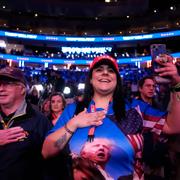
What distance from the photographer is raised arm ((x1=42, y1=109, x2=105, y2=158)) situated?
2040 mm

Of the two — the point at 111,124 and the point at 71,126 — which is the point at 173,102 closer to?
the point at 111,124

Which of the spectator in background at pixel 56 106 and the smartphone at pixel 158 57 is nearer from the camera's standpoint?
the smartphone at pixel 158 57

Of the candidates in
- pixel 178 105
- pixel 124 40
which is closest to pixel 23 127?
pixel 178 105

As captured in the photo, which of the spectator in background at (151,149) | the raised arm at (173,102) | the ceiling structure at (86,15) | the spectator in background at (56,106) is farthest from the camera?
the ceiling structure at (86,15)

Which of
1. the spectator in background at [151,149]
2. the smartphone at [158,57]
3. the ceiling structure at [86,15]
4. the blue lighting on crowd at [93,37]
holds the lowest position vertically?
the spectator in background at [151,149]

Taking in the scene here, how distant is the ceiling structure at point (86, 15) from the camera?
3803cm

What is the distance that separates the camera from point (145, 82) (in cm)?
442

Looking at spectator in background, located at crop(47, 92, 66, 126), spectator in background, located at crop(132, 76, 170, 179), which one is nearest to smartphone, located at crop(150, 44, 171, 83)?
spectator in background, located at crop(132, 76, 170, 179)

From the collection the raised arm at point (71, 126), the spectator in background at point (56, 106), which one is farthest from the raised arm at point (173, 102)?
Answer: the spectator in background at point (56, 106)

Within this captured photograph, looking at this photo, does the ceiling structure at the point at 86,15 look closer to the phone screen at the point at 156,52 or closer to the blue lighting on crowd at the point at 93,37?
the blue lighting on crowd at the point at 93,37

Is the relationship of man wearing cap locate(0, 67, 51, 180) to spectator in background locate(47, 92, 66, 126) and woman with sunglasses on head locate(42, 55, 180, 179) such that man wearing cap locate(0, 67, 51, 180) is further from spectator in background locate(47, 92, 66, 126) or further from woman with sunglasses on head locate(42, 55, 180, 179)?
spectator in background locate(47, 92, 66, 126)

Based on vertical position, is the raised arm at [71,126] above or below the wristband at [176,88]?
below

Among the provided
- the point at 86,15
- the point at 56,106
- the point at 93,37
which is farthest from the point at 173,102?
the point at 86,15

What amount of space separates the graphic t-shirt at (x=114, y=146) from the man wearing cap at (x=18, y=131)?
0.50m
